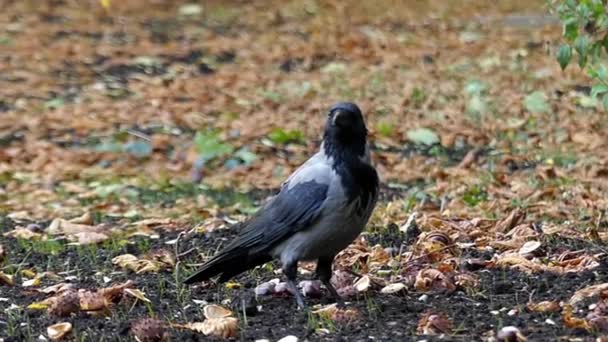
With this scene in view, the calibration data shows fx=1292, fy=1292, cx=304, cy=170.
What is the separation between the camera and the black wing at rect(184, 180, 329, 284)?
203 inches

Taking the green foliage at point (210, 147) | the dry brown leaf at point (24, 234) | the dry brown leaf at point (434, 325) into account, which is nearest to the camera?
the dry brown leaf at point (434, 325)

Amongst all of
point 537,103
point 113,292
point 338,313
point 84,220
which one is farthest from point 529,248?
point 537,103

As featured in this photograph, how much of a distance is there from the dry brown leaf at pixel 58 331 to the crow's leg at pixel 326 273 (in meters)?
1.06

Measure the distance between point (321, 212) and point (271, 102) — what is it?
6.30 m

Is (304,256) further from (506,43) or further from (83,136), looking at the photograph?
(506,43)

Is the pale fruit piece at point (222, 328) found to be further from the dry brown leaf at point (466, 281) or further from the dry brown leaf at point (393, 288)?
the dry brown leaf at point (466, 281)

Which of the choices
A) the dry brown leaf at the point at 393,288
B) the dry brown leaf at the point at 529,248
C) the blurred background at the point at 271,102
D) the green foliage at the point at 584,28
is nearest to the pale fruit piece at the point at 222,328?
the dry brown leaf at the point at 393,288

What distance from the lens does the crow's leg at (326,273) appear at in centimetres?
531

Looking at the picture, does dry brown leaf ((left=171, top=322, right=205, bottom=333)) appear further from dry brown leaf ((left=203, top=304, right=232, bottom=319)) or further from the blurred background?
the blurred background

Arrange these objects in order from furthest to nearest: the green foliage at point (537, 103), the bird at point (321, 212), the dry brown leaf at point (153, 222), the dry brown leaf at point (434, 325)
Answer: the green foliage at point (537, 103) < the dry brown leaf at point (153, 222) < the bird at point (321, 212) < the dry brown leaf at point (434, 325)

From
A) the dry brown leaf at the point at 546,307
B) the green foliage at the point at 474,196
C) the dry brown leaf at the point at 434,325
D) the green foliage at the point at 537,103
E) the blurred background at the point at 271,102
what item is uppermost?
the dry brown leaf at the point at 434,325

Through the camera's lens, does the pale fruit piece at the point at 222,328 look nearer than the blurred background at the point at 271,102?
Yes

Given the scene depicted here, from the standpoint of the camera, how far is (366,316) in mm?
4930

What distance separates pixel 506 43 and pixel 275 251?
8590 millimetres
